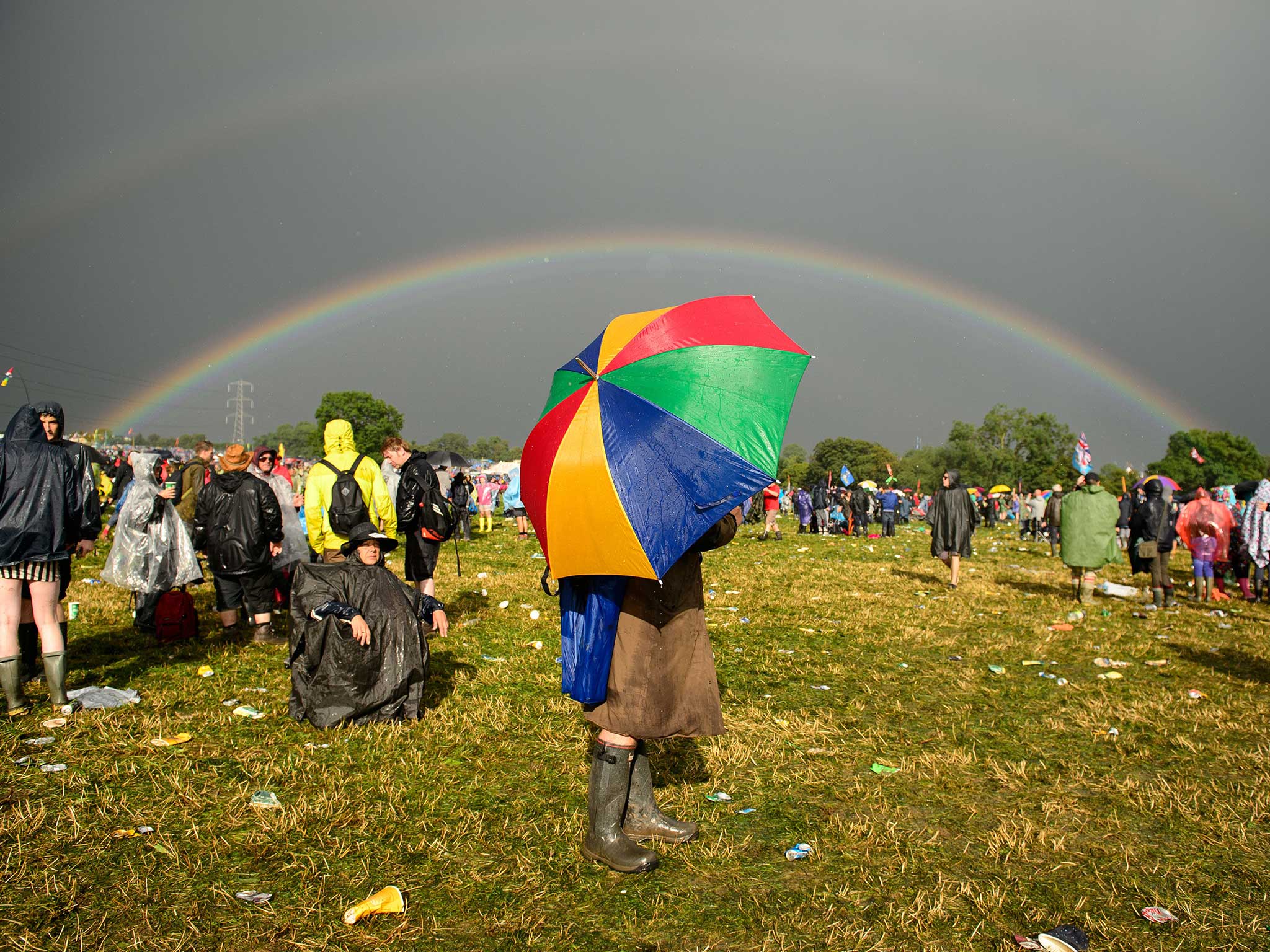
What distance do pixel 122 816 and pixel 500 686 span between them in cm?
298

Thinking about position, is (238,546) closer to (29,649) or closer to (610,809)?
(29,649)

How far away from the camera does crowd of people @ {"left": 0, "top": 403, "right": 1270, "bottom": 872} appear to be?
361 centimetres

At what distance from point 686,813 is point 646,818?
45 centimetres

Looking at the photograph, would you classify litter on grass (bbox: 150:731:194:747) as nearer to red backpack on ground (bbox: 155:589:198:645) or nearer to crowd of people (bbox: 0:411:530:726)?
crowd of people (bbox: 0:411:530:726)

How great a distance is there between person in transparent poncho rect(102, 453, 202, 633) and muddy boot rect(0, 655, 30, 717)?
94.1 inches

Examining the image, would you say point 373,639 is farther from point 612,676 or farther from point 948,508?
point 948,508

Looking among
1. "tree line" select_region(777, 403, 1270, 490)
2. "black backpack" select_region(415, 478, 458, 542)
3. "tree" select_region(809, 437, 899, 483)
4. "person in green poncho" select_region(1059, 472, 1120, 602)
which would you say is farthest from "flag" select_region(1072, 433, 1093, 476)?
"tree" select_region(809, 437, 899, 483)

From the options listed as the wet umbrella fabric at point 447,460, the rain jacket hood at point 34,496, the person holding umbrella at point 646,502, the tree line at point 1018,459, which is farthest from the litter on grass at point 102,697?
the tree line at point 1018,459

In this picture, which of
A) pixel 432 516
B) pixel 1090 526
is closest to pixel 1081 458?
pixel 1090 526

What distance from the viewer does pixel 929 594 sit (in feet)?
40.1

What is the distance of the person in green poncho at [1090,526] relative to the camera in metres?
10.9

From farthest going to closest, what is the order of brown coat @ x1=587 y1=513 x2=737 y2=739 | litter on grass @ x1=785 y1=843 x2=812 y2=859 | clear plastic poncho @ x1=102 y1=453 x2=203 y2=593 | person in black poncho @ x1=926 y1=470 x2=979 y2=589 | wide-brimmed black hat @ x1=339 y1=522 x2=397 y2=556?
person in black poncho @ x1=926 y1=470 x2=979 y2=589
clear plastic poncho @ x1=102 y1=453 x2=203 y2=593
wide-brimmed black hat @ x1=339 y1=522 x2=397 y2=556
litter on grass @ x1=785 y1=843 x2=812 y2=859
brown coat @ x1=587 y1=513 x2=737 y2=739

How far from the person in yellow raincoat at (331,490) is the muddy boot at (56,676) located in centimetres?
204

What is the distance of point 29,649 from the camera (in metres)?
6.37
